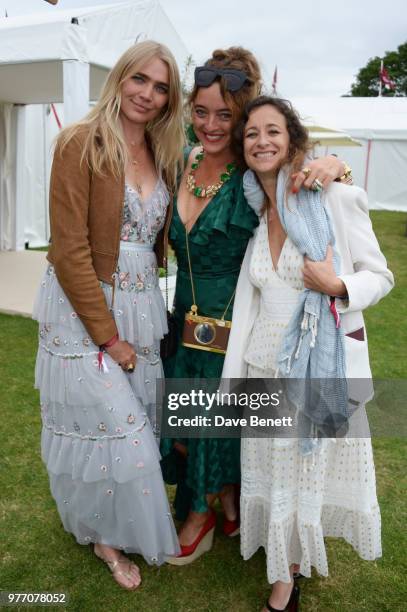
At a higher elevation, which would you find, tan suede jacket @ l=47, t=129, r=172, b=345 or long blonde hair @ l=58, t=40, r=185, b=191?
long blonde hair @ l=58, t=40, r=185, b=191

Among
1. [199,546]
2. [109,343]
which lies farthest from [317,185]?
[199,546]

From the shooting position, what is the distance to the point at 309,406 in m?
1.75

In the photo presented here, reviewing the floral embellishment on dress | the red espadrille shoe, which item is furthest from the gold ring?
the red espadrille shoe

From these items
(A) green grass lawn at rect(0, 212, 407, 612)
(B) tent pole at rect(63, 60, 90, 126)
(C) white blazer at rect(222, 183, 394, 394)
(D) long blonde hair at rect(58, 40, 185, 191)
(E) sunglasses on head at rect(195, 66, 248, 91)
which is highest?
(B) tent pole at rect(63, 60, 90, 126)

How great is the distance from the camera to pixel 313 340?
66.1 inches

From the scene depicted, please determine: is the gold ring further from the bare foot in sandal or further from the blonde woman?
the bare foot in sandal

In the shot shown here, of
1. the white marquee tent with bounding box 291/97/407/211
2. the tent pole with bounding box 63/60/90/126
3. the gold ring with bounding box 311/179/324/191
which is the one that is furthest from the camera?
the white marquee tent with bounding box 291/97/407/211

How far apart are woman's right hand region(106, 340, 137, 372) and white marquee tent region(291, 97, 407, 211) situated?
47.7ft

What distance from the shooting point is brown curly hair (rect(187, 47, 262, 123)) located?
1954 millimetres

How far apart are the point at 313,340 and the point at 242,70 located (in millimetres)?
1026

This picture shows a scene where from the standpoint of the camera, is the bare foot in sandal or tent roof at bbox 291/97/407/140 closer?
the bare foot in sandal

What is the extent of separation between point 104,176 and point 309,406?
3.30ft

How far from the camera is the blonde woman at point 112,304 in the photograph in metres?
1.83

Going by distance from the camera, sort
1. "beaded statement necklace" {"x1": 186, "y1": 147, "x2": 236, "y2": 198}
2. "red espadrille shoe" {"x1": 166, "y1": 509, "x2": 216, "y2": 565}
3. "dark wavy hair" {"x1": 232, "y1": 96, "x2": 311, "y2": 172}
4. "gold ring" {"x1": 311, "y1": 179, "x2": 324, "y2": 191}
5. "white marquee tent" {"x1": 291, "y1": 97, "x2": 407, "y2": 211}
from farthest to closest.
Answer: "white marquee tent" {"x1": 291, "y1": 97, "x2": 407, "y2": 211} → "red espadrille shoe" {"x1": 166, "y1": 509, "x2": 216, "y2": 565} → "beaded statement necklace" {"x1": 186, "y1": 147, "x2": 236, "y2": 198} → "dark wavy hair" {"x1": 232, "y1": 96, "x2": 311, "y2": 172} → "gold ring" {"x1": 311, "y1": 179, "x2": 324, "y2": 191}
